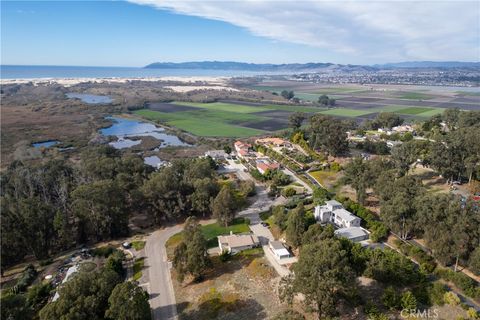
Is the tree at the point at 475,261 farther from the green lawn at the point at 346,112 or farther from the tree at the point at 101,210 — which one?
the green lawn at the point at 346,112

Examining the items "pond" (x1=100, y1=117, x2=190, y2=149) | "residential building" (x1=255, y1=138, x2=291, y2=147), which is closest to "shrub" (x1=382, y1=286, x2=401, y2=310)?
"residential building" (x1=255, y1=138, x2=291, y2=147)

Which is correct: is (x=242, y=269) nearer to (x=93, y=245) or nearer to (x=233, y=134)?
(x=93, y=245)

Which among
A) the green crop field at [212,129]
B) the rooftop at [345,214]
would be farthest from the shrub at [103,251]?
the green crop field at [212,129]

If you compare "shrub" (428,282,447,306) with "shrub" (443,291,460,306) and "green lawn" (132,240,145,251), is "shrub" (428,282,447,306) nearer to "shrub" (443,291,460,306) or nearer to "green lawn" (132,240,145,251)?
"shrub" (443,291,460,306)

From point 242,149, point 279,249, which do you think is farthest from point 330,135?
point 279,249

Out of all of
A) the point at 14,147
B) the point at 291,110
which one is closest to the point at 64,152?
the point at 14,147

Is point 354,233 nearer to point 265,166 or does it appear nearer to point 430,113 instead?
point 265,166
